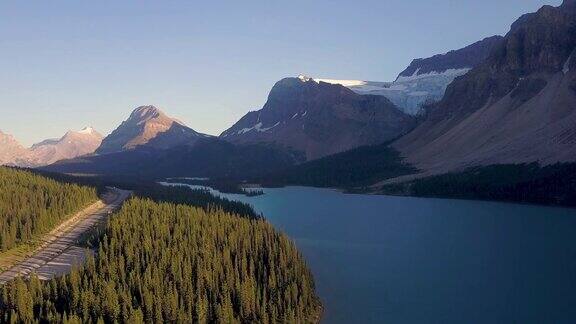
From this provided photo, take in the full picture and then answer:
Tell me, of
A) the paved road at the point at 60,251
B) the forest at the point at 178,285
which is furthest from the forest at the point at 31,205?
the forest at the point at 178,285

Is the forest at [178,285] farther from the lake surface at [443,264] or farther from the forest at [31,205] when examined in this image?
the forest at [31,205]

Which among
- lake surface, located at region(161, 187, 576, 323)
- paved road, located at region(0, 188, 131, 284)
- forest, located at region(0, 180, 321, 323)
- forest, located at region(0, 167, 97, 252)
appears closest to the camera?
forest, located at region(0, 180, 321, 323)

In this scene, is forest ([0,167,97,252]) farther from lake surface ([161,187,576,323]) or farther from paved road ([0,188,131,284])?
lake surface ([161,187,576,323])

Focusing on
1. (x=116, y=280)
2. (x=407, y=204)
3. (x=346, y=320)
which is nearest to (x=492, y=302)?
(x=346, y=320)

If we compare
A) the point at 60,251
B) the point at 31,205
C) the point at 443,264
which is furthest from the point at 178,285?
the point at 31,205

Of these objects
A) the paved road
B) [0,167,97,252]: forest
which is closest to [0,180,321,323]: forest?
the paved road

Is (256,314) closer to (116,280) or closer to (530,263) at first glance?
(116,280)
